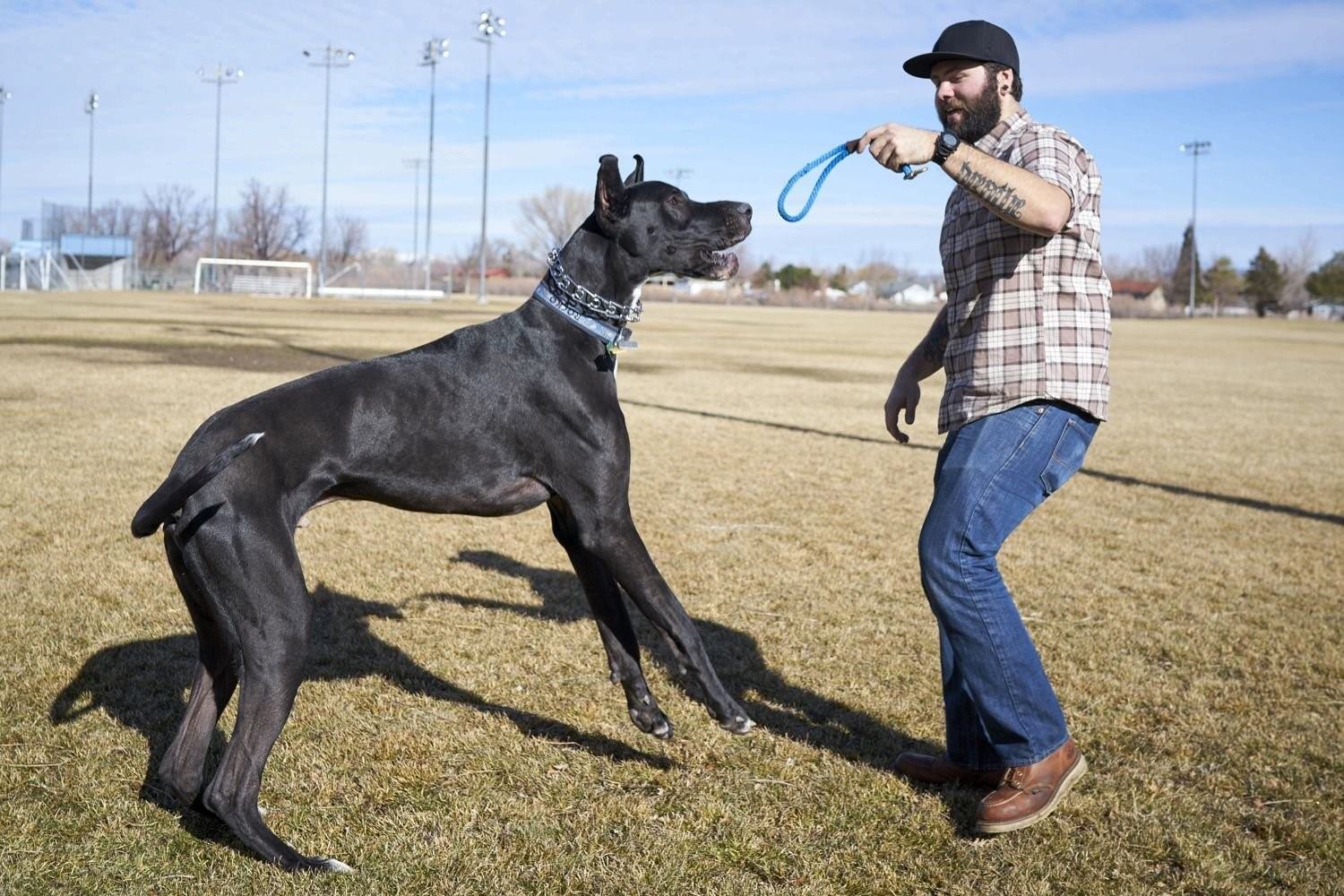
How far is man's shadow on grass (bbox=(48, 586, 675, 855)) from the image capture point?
4598 mm

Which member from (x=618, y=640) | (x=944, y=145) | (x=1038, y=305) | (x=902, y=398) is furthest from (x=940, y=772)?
(x=944, y=145)

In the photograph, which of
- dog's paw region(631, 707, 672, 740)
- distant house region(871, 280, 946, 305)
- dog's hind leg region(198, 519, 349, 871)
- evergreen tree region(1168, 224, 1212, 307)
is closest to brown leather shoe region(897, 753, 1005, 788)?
dog's paw region(631, 707, 672, 740)

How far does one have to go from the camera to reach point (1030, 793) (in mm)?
4039

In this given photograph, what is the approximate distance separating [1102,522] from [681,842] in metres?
7.03

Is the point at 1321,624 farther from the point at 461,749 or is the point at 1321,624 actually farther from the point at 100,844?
the point at 100,844

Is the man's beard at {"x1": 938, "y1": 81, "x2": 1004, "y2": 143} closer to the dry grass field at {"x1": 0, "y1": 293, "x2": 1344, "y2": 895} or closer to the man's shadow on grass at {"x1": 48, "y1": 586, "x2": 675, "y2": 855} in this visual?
the dry grass field at {"x1": 0, "y1": 293, "x2": 1344, "y2": 895}

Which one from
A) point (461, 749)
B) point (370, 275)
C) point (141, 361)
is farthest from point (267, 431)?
point (370, 275)

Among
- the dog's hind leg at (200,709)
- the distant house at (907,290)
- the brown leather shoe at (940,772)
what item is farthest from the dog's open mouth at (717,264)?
the distant house at (907,290)

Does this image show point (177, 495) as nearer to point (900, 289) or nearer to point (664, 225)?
point (664, 225)

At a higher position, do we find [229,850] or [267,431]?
[267,431]

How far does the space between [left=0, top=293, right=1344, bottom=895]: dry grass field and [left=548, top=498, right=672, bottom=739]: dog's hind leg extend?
0.16 meters

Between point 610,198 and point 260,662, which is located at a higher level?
point 610,198

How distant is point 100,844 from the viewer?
12.4 feet

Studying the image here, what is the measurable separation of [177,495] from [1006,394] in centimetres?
259
